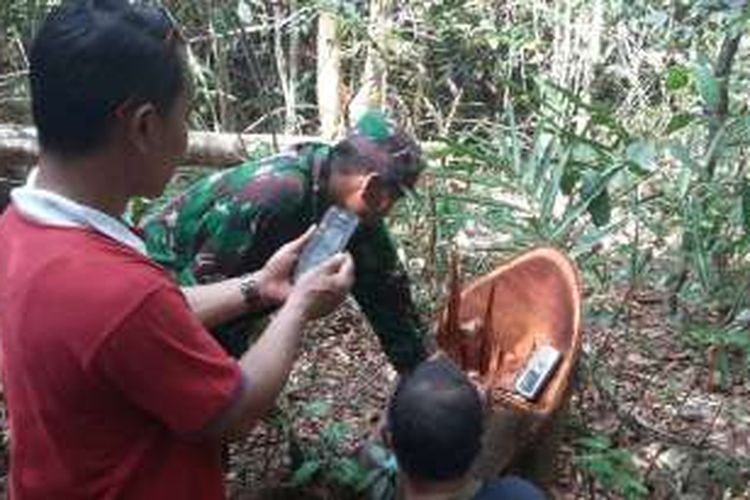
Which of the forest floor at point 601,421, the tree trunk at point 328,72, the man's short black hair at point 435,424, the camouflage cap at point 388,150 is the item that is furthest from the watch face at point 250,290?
the tree trunk at point 328,72

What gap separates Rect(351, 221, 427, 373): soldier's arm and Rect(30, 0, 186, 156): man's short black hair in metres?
1.30

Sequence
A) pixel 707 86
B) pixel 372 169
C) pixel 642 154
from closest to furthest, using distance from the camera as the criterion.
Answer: pixel 372 169 < pixel 642 154 < pixel 707 86

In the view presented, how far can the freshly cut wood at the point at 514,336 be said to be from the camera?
2.70 meters

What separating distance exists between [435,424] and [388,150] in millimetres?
766

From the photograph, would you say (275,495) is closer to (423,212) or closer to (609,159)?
(423,212)

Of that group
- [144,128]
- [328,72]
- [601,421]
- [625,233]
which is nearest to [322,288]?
[144,128]

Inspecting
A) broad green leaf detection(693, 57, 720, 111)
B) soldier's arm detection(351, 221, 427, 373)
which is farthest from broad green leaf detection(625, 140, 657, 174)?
soldier's arm detection(351, 221, 427, 373)

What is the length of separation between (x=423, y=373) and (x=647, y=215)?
1930 mm

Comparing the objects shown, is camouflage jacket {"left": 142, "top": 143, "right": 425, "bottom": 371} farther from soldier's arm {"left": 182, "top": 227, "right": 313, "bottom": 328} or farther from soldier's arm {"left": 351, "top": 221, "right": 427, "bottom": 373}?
soldier's arm {"left": 182, "top": 227, "right": 313, "bottom": 328}

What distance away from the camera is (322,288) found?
5.98 feet

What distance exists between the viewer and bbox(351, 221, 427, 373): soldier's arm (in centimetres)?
292

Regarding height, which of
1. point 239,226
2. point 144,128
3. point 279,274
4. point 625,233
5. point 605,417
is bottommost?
point 605,417

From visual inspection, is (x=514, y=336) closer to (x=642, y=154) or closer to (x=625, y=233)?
(x=642, y=154)

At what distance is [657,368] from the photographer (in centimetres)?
407
